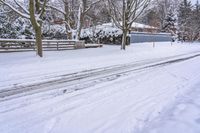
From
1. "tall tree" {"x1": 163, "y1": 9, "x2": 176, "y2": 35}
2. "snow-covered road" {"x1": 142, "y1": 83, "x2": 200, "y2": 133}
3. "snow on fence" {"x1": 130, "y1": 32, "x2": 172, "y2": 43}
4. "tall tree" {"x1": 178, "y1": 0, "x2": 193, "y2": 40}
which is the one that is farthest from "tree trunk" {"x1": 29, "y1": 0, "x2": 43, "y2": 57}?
"tall tree" {"x1": 178, "y1": 0, "x2": 193, "y2": 40}

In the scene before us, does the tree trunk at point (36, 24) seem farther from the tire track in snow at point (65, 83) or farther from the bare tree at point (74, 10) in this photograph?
the bare tree at point (74, 10)

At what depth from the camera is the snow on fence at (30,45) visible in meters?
20.8

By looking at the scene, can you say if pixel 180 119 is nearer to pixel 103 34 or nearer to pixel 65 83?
pixel 65 83

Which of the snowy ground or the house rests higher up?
the house

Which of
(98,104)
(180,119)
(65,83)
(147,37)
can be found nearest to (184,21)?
(147,37)

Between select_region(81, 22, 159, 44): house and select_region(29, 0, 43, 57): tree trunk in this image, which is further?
select_region(81, 22, 159, 44): house

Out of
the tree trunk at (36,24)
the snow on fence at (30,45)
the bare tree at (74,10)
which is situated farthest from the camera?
the bare tree at (74,10)

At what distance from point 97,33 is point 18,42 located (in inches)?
634

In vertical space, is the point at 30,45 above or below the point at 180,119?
above

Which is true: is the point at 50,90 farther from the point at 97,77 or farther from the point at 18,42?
→ the point at 18,42

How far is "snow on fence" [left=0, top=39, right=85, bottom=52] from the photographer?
20792mm

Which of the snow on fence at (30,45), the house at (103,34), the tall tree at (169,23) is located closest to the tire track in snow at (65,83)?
the snow on fence at (30,45)

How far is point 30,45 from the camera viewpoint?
22.9 metres

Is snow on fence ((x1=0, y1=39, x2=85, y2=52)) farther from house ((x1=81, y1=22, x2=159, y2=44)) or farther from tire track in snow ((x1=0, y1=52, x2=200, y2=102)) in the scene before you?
tire track in snow ((x1=0, y1=52, x2=200, y2=102))
